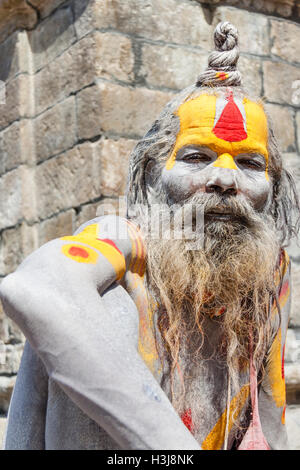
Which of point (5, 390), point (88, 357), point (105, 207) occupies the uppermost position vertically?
point (105, 207)

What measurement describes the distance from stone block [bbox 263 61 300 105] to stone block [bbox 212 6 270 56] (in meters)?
0.10

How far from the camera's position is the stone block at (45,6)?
154 inches

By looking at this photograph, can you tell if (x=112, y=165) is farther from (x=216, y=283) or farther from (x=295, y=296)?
(x=216, y=283)

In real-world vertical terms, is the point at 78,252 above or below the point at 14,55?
below

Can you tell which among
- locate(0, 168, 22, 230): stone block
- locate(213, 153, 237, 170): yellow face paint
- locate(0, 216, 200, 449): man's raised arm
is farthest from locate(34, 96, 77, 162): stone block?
locate(0, 216, 200, 449): man's raised arm

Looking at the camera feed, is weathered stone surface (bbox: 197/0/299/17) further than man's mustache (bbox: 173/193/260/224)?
Yes

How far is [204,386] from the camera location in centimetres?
205

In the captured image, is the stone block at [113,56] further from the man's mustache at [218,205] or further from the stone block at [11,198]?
the man's mustache at [218,205]

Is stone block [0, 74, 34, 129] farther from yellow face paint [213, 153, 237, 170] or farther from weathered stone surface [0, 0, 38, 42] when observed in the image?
yellow face paint [213, 153, 237, 170]

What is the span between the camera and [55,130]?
385 cm

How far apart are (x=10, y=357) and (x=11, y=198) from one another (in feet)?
3.00

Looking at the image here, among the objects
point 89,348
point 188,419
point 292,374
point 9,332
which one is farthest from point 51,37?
point 89,348

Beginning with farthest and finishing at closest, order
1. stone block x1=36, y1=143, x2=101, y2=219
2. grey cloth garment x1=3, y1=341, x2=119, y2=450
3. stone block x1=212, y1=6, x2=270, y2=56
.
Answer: stone block x1=212, y1=6, x2=270, y2=56
stone block x1=36, y1=143, x2=101, y2=219
grey cloth garment x1=3, y1=341, x2=119, y2=450

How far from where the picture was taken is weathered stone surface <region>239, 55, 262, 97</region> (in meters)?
3.84
